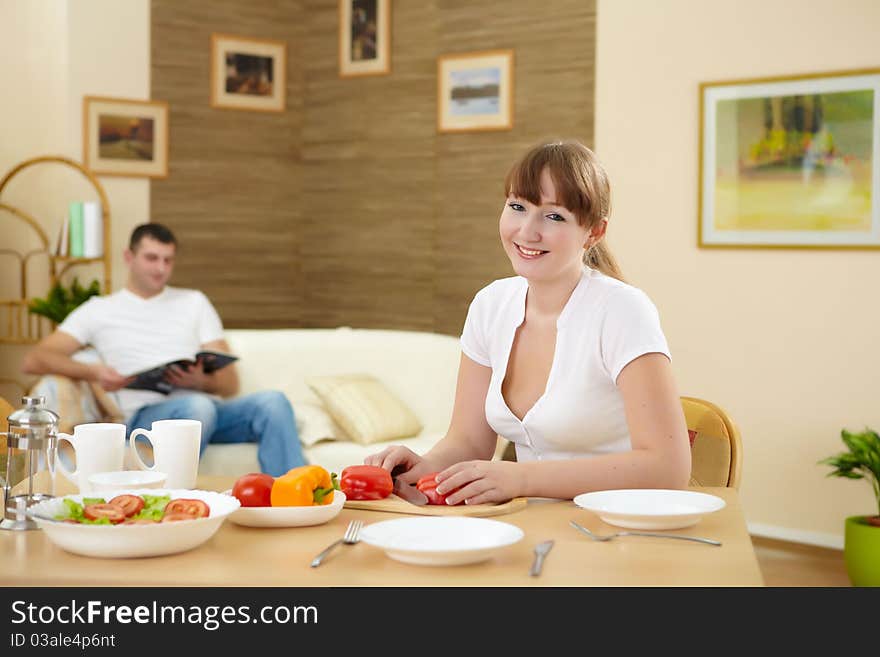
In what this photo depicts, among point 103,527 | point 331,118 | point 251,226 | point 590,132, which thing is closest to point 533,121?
point 590,132

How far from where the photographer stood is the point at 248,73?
651 cm

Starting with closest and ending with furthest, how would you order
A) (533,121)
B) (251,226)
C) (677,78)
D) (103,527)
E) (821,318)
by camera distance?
(103,527), (821,318), (677,78), (533,121), (251,226)

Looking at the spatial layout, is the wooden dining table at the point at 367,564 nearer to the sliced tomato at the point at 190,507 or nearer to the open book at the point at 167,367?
the sliced tomato at the point at 190,507

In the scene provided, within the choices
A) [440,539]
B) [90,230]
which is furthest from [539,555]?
[90,230]

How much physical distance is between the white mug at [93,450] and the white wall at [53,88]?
4245 mm

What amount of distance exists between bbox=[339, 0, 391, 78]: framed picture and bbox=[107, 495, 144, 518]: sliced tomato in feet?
16.2

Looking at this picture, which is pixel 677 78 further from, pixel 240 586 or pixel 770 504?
pixel 240 586

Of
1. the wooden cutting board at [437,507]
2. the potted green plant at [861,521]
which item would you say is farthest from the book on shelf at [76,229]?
the wooden cutting board at [437,507]

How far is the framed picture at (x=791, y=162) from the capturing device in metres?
4.84

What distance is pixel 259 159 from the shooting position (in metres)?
6.59

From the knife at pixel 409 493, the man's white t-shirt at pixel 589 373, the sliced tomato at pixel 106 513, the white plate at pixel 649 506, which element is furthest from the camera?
the man's white t-shirt at pixel 589 373

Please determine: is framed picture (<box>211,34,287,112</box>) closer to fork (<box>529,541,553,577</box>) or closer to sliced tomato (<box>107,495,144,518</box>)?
sliced tomato (<box>107,495,144,518</box>)

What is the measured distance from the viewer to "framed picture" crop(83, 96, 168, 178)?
592 centimetres
